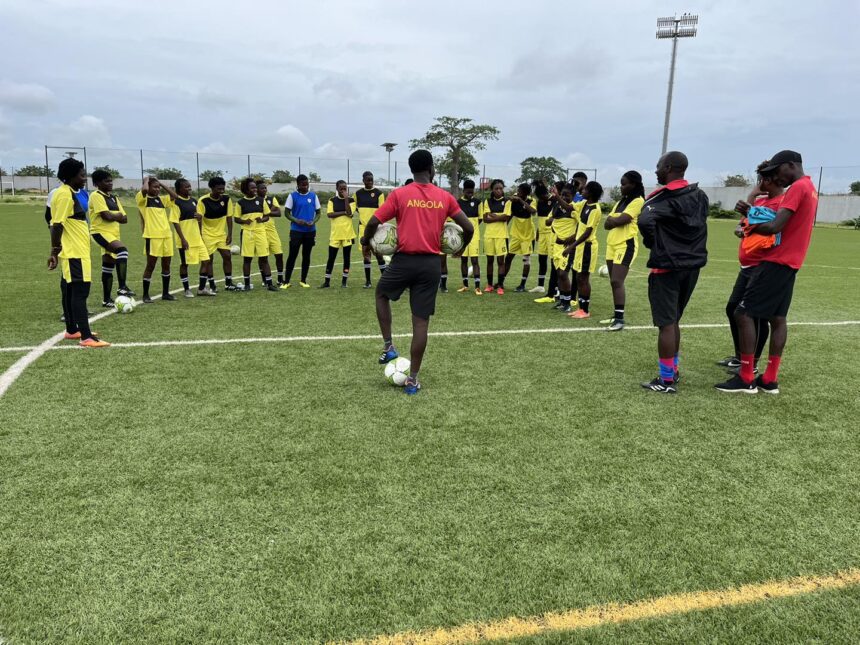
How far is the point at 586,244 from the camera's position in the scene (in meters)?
8.41

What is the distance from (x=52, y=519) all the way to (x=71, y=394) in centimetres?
214

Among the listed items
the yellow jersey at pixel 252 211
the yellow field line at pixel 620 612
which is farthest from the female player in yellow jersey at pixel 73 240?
the yellow field line at pixel 620 612

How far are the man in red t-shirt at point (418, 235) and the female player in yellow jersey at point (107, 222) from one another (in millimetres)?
4278

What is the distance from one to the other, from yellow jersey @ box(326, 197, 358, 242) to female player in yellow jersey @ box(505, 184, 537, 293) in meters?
3.02

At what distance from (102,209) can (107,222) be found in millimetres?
469

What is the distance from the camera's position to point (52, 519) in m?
3.03

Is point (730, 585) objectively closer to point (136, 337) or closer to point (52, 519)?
point (52, 519)

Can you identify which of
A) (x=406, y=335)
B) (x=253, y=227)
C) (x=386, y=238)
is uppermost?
(x=386, y=238)

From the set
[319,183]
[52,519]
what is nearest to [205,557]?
[52,519]

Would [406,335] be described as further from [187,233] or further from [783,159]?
[187,233]

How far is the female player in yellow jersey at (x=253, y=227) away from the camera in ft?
34.9

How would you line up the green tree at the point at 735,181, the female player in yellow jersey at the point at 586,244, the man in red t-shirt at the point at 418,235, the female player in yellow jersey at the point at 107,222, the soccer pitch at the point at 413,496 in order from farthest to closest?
the green tree at the point at 735,181
the female player in yellow jersey at the point at 586,244
the female player in yellow jersey at the point at 107,222
the man in red t-shirt at the point at 418,235
the soccer pitch at the point at 413,496

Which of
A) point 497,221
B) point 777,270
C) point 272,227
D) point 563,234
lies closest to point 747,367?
point 777,270

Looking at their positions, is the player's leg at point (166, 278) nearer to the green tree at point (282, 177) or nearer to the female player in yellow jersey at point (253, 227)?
the female player in yellow jersey at point (253, 227)
